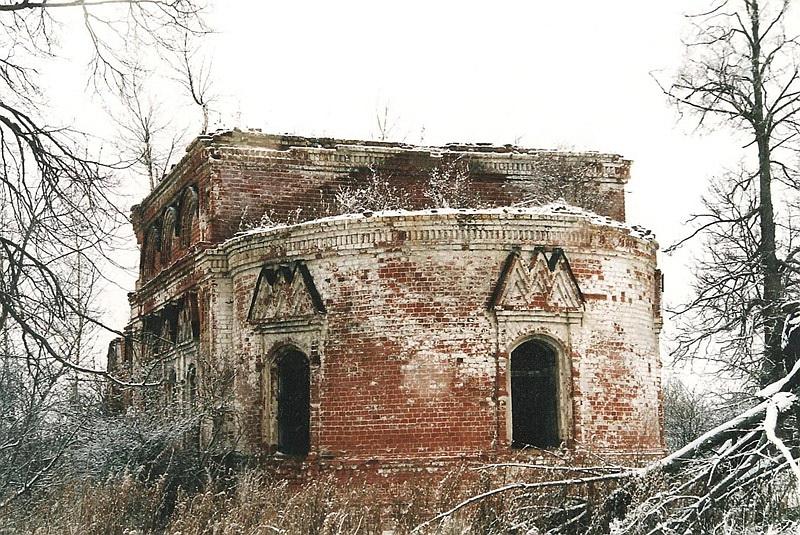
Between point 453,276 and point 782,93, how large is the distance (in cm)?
653

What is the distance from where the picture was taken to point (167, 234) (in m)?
21.8

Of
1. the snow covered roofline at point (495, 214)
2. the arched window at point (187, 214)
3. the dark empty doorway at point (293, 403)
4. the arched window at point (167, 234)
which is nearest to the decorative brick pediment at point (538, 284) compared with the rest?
the snow covered roofline at point (495, 214)

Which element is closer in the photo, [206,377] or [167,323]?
[206,377]

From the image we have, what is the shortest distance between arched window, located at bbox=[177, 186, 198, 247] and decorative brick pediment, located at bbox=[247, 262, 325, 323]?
342cm

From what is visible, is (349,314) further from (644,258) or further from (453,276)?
(644,258)

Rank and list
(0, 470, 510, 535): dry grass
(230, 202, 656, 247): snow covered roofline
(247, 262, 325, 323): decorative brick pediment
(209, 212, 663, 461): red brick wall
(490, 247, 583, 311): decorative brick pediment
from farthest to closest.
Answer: (247, 262, 325, 323): decorative brick pediment, (230, 202, 656, 247): snow covered roofline, (490, 247, 583, 311): decorative brick pediment, (209, 212, 663, 461): red brick wall, (0, 470, 510, 535): dry grass

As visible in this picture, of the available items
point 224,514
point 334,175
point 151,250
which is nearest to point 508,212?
point 334,175

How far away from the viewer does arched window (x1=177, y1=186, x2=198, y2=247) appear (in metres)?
19.8

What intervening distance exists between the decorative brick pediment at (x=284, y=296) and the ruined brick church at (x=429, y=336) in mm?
28

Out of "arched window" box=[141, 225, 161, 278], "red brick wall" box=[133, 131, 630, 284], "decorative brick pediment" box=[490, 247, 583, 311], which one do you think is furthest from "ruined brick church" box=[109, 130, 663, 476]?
"arched window" box=[141, 225, 161, 278]

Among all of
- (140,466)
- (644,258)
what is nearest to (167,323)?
(140,466)

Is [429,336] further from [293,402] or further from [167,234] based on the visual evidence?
[167,234]

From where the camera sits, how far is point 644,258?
55.5ft

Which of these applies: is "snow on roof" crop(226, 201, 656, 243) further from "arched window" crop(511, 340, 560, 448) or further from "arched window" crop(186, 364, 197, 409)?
"arched window" crop(186, 364, 197, 409)
